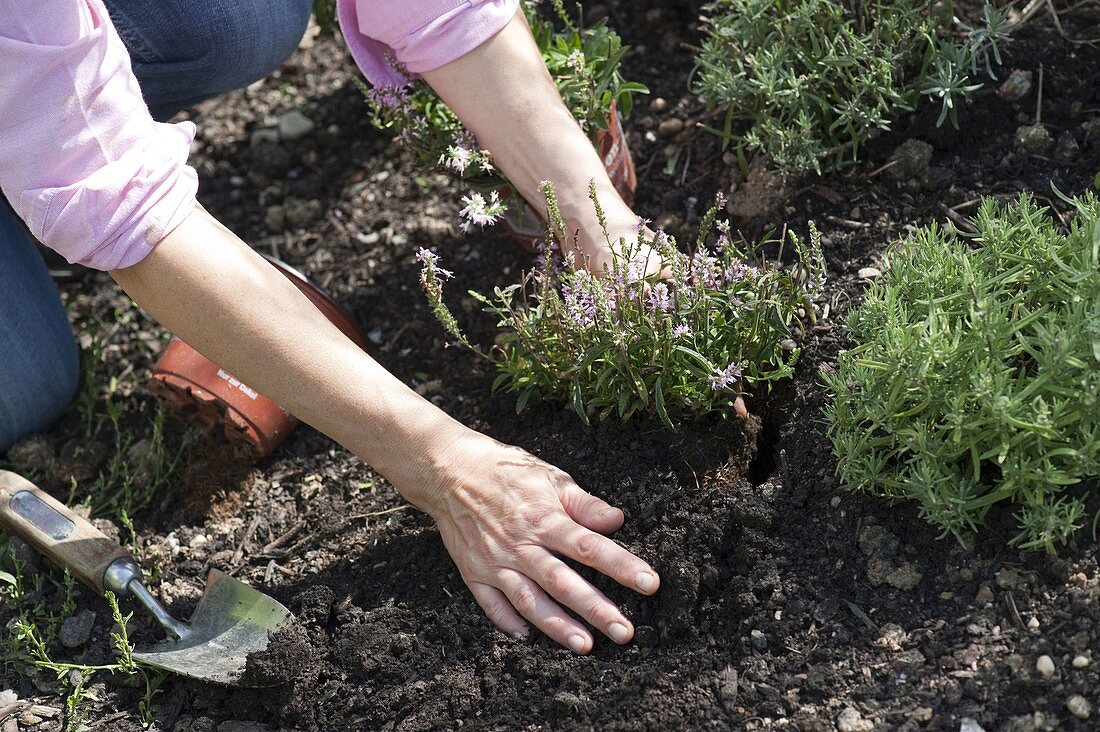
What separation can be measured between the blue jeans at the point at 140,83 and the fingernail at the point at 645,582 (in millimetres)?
1846

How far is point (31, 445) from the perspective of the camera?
290cm

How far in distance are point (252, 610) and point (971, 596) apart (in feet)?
5.07

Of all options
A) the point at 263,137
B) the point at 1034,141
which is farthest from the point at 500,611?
the point at 263,137

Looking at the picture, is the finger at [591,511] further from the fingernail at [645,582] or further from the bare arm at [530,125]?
the bare arm at [530,125]

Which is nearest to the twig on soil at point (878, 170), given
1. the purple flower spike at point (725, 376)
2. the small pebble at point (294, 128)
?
the purple flower spike at point (725, 376)

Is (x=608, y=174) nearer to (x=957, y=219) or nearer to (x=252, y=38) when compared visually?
(x=957, y=219)

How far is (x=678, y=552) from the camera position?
215 cm

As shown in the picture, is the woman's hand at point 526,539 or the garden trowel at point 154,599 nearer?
the woman's hand at point 526,539

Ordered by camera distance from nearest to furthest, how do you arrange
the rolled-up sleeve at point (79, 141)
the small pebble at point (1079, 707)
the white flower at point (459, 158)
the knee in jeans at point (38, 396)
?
the small pebble at point (1079, 707), the rolled-up sleeve at point (79, 141), the white flower at point (459, 158), the knee in jeans at point (38, 396)

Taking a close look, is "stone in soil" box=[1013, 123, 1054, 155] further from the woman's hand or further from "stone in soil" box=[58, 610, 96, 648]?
"stone in soil" box=[58, 610, 96, 648]

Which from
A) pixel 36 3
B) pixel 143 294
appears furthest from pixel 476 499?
pixel 36 3

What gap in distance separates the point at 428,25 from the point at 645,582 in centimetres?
141

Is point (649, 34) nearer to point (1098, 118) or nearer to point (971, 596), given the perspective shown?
point (1098, 118)

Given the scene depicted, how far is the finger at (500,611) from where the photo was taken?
7.06 ft
